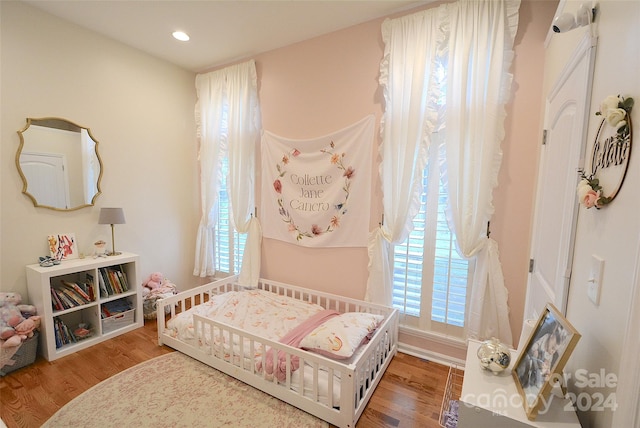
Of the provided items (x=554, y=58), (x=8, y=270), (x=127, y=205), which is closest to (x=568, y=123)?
(x=554, y=58)

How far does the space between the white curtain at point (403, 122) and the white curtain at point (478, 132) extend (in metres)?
0.14

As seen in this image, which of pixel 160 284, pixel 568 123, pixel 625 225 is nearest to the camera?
pixel 625 225

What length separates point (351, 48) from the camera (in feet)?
7.63

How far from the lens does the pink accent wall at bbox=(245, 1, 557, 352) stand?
1.80m

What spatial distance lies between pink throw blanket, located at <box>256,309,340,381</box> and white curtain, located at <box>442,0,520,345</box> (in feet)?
3.75

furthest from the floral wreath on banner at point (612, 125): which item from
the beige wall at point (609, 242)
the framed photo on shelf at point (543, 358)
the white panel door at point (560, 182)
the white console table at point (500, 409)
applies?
the white console table at point (500, 409)

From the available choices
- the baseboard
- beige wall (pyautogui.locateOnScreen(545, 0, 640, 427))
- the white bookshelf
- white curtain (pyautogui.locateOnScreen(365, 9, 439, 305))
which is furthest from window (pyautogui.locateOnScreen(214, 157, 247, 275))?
beige wall (pyautogui.locateOnScreen(545, 0, 640, 427))

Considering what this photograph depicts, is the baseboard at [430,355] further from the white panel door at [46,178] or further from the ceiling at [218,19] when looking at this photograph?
the white panel door at [46,178]

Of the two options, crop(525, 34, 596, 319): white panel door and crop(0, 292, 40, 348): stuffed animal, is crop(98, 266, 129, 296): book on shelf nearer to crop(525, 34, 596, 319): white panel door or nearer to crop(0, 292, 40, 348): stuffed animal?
crop(0, 292, 40, 348): stuffed animal

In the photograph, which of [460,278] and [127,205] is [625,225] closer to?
[460,278]

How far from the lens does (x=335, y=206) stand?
8.05 feet

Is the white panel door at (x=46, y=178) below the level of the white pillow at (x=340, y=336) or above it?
above

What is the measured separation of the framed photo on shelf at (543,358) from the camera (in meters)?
0.79

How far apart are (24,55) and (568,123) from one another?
3722 mm
